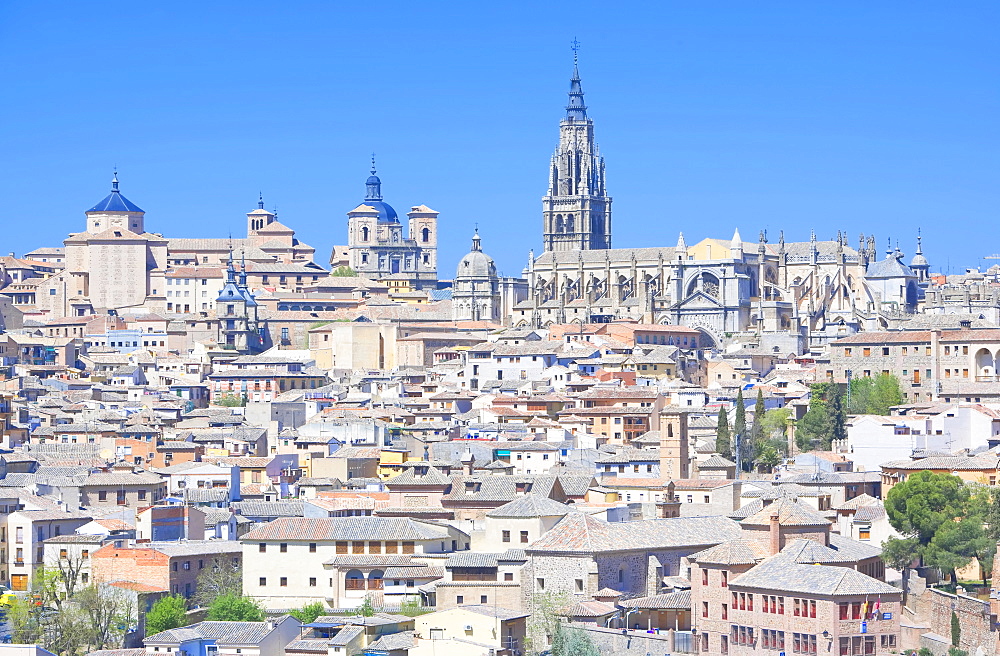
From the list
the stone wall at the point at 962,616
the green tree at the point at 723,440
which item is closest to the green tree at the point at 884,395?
the green tree at the point at 723,440

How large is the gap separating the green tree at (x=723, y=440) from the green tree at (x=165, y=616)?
2739 centimetres

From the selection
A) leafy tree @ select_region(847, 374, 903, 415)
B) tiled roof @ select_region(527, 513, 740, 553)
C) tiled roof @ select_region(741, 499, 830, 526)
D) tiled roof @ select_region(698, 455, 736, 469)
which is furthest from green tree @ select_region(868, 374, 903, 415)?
tiled roof @ select_region(741, 499, 830, 526)

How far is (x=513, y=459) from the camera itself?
2876 inches

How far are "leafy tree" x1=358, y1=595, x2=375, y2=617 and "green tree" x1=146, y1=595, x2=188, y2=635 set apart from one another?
3830mm

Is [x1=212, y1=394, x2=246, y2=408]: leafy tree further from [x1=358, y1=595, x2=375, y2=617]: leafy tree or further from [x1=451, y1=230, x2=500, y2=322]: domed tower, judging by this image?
[x1=358, y1=595, x2=375, y2=617]: leafy tree

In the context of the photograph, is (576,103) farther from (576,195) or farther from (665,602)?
(665,602)

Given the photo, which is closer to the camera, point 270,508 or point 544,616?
point 544,616

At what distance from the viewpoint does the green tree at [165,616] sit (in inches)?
1957

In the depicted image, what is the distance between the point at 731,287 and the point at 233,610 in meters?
85.0

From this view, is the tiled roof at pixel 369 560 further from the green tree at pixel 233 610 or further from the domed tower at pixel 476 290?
the domed tower at pixel 476 290

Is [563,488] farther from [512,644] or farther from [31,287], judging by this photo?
[31,287]

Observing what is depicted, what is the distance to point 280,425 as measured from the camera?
9175cm

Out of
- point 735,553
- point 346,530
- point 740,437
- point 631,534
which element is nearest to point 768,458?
point 740,437

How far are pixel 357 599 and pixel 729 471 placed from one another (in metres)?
20.1
